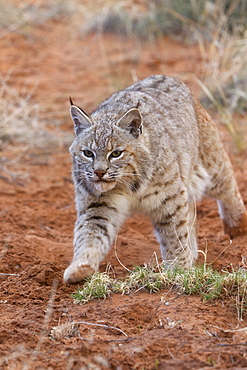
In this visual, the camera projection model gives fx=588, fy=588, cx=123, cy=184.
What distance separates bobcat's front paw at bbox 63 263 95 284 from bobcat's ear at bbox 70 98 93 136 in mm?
1244

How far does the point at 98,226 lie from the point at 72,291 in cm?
65

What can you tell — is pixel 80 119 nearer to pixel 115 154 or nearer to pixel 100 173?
pixel 115 154

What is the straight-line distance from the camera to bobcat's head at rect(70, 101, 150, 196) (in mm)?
4809

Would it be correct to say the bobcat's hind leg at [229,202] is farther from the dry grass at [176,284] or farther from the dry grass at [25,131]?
the dry grass at [25,131]

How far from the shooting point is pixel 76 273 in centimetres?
459

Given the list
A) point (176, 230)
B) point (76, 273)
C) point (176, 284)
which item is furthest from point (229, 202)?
point (76, 273)

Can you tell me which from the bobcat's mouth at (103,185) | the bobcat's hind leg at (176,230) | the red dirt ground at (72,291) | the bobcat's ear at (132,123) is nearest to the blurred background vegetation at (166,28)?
the red dirt ground at (72,291)

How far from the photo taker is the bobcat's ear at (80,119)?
→ 200 inches

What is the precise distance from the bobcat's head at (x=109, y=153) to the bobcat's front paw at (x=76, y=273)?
0.66m

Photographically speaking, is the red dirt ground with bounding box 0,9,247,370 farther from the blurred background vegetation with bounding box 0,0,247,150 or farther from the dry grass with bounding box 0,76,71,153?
the blurred background vegetation with bounding box 0,0,247,150

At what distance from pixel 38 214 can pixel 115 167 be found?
2469 mm

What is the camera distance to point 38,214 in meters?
7.04

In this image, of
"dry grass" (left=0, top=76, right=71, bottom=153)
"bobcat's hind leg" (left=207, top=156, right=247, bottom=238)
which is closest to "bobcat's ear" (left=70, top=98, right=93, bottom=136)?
"bobcat's hind leg" (left=207, top=156, right=247, bottom=238)

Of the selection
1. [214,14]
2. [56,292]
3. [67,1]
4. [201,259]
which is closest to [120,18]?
[67,1]
